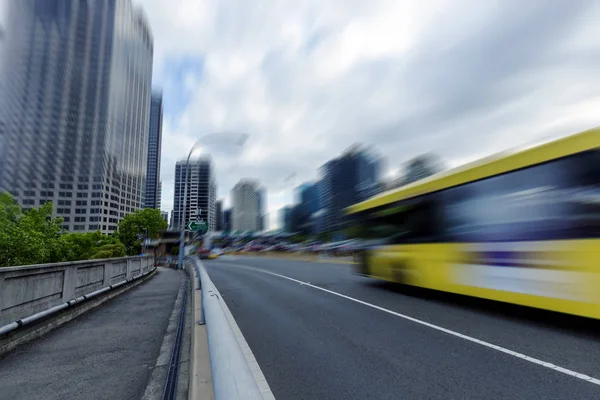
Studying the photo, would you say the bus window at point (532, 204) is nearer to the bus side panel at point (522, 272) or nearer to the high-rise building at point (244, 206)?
the bus side panel at point (522, 272)

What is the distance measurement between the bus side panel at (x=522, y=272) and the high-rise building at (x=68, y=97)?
1670 inches

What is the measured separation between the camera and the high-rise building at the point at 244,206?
107 meters

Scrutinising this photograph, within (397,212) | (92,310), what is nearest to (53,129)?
(92,310)

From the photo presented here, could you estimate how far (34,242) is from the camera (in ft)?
81.7

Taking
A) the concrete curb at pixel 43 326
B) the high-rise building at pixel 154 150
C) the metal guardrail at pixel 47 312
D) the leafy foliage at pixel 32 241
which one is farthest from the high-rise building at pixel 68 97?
the concrete curb at pixel 43 326

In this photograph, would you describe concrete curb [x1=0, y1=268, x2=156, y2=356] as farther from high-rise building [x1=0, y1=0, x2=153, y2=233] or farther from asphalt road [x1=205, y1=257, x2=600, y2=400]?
high-rise building [x1=0, y1=0, x2=153, y2=233]

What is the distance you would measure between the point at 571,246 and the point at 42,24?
8289 cm

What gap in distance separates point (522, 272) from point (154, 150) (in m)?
115

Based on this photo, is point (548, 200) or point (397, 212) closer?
point (548, 200)

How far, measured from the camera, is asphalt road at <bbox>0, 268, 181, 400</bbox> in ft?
13.0

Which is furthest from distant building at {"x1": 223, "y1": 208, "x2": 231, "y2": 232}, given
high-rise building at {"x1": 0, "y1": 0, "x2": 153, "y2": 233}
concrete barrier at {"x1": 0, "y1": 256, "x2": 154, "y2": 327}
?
concrete barrier at {"x1": 0, "y1": 256, "x2": 154, "y2": 327}

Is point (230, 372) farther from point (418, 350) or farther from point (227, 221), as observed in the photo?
point (227, 221)

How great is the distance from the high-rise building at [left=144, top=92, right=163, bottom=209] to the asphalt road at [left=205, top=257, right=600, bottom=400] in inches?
3868

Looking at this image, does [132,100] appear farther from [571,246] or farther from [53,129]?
[571,246]
